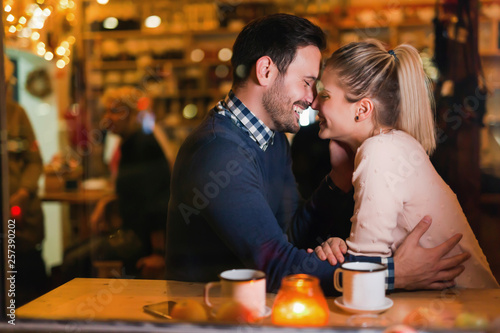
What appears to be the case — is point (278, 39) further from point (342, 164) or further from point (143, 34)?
point (143, 34)

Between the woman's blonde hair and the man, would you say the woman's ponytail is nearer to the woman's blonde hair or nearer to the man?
the woman's blonde hair

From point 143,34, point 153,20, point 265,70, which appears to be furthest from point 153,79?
point 265,70

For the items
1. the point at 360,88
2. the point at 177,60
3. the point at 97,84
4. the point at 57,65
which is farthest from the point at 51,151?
the point at 360,88

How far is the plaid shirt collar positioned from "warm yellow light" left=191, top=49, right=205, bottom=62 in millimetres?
2890

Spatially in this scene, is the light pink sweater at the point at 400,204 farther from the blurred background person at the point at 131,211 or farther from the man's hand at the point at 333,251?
the blurred background person at the point at 131,211

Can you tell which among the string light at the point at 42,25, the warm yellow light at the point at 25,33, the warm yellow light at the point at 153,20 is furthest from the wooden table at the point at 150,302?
the warm yellow light at the point at 153,20

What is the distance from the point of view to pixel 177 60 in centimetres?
438

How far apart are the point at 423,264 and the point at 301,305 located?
376mm

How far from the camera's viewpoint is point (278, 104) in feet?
4.88

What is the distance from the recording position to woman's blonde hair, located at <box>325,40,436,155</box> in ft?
4.41

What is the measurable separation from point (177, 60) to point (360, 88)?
10.7 feet

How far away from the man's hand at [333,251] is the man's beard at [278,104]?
43 centimetres

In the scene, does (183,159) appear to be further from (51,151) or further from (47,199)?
(51,151)

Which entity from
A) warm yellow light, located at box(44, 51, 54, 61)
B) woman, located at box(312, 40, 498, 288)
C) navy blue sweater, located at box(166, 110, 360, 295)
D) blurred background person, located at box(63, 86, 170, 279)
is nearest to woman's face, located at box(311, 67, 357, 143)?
woman, located at box(312, 40, 498, 288)
